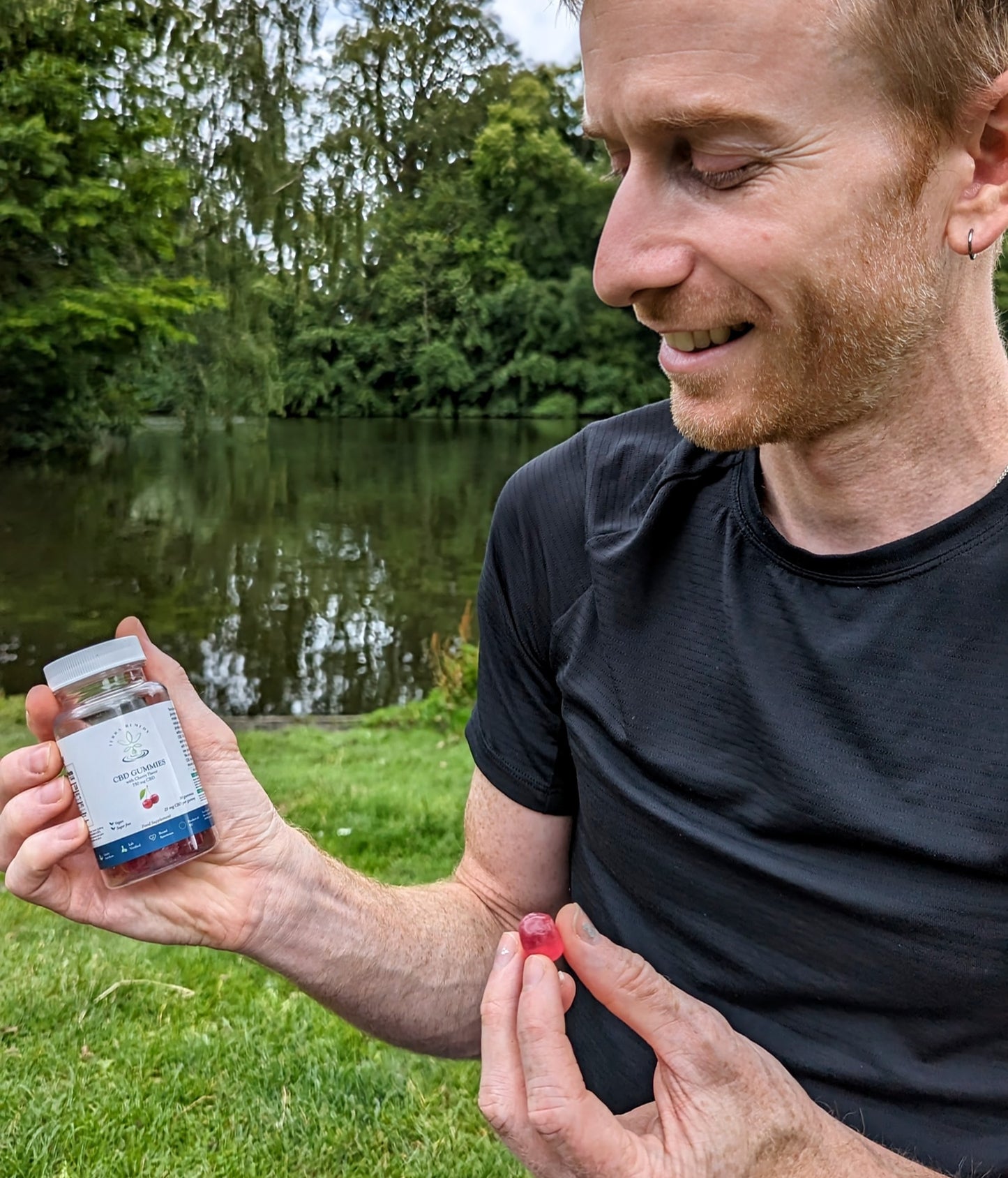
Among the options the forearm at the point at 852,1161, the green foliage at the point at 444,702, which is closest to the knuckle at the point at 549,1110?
the forearm at the point at 852,1161

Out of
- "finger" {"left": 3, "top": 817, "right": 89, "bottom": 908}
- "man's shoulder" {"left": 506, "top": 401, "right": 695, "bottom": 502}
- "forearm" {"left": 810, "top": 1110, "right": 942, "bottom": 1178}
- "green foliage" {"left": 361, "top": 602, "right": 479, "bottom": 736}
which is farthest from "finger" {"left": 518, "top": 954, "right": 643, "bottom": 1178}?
"green foliage" {"left": 361, "top": 602, "right": 479, "bottom": 736}

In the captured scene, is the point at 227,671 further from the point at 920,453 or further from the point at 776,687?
the point at 920,453

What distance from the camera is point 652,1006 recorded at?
1.01m

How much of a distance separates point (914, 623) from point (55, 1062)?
2601 mm

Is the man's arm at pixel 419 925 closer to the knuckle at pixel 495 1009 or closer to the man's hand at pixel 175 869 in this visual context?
the man's hand at pixel 175 869

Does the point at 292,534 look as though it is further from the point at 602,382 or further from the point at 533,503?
the point at 533,503

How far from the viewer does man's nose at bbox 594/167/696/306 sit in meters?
1.01

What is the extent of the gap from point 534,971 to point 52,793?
1.76 ft

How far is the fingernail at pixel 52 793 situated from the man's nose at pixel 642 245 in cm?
76

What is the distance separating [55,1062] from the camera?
8.97ft

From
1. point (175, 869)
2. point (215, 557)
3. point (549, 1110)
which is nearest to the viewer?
point (549, 1110)

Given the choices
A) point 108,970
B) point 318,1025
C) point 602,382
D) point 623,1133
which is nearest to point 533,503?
point 623,1133

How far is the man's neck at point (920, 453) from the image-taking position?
1.11m

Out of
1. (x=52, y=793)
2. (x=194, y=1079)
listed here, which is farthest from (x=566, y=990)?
(x=194, y=1079)
